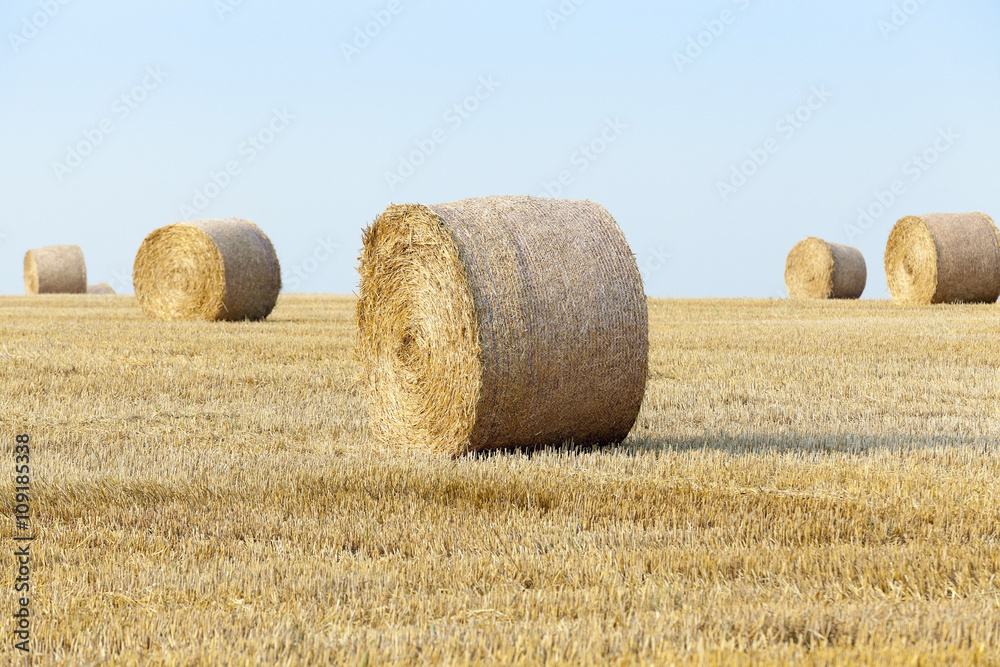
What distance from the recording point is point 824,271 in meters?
28.9

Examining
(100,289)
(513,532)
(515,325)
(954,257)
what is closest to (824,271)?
(954,257)

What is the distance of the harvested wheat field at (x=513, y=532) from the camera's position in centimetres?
363

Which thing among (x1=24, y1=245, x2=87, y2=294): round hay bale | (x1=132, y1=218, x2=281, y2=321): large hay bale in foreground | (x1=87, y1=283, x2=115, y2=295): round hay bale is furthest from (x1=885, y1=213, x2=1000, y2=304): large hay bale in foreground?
(x1=87, y1=283, x2=115, y2=295): round hay bale

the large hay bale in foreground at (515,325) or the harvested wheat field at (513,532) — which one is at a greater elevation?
the large hay bale in foreground at (515,325)

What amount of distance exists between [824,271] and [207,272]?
1717 centimetres

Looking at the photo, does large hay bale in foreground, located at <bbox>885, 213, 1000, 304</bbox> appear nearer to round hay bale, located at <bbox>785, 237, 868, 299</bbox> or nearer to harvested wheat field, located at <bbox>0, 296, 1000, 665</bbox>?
round hay bale, located at <bbox>785, 237, 868, 299</bbox>

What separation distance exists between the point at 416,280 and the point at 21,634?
4727 mm

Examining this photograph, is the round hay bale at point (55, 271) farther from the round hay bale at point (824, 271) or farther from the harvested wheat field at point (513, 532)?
the harvested wheat field at point (513, 532)

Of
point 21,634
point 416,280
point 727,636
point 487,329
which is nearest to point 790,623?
point 727,636

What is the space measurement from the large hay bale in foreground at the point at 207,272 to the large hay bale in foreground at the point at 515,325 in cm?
1119

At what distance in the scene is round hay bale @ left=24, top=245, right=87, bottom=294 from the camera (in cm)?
3344

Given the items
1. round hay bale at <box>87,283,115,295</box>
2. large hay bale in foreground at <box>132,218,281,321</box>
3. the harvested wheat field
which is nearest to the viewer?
the harvested wheat field

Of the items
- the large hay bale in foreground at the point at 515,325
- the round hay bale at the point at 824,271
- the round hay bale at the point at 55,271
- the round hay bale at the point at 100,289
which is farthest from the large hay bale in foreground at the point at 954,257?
the round hay bale at the point at 100,289

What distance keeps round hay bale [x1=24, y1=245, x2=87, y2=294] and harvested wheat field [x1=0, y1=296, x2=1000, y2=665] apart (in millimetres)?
24304
